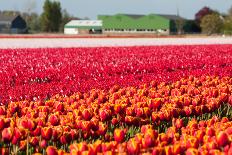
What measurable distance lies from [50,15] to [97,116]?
3905 inches

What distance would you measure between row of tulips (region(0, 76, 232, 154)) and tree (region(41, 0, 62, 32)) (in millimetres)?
96229

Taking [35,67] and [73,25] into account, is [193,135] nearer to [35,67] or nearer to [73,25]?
[35,67]

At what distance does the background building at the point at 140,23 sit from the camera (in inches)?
4511

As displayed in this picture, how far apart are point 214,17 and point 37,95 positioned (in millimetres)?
91578

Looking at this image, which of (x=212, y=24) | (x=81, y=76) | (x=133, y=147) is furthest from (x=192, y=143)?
(x=212, y=24)

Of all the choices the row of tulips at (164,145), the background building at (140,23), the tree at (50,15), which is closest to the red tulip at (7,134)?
the row of tulips at (164,145)

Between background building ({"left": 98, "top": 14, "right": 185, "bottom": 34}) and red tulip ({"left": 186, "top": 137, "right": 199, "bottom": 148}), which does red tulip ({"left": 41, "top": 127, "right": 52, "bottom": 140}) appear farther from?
background building ({"left": 98, "top": 14, "right": 185, "bottom": 34})

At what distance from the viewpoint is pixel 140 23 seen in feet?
394

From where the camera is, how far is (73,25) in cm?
11925

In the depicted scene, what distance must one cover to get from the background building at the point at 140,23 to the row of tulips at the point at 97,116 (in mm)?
106291

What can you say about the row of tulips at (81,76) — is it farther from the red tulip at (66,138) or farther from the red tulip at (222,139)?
the red tulip at (222,139)

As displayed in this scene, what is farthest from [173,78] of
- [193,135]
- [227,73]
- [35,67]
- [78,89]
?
[193,135]

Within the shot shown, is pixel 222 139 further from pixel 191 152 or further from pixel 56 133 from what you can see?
pixel 56 133

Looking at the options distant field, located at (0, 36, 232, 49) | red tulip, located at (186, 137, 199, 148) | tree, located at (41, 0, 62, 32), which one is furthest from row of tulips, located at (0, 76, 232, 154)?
tree, located at (41, 0, 62, 32)
